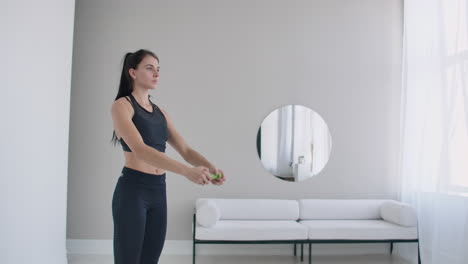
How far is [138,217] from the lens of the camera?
5.65ft

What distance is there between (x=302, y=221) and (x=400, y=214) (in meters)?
0.91

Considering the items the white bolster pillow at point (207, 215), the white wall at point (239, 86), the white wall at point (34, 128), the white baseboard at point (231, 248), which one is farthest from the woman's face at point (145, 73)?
the white baseboard at point (231, 248)

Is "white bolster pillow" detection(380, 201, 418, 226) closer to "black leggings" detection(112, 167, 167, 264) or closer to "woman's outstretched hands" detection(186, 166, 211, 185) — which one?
"black leggings" detection(112, 167, 167, 264)

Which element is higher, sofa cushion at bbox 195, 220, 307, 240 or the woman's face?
the woman's face

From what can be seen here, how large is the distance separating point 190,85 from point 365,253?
2590mm

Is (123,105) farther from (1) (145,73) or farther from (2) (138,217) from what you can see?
(2) (138,217)

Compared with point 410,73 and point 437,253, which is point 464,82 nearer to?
point 410,73

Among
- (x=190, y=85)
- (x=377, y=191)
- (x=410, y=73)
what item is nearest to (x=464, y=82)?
(x=410, y=73)

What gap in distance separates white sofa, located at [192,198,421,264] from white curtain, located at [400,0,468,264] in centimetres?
24

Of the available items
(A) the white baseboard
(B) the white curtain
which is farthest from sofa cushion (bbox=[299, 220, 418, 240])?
(A) the white baseboard

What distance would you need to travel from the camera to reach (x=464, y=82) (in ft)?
11.8

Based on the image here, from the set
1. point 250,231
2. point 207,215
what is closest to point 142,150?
point 207,215

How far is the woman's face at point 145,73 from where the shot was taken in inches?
73.7

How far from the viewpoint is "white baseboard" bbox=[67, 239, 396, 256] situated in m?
4.47
